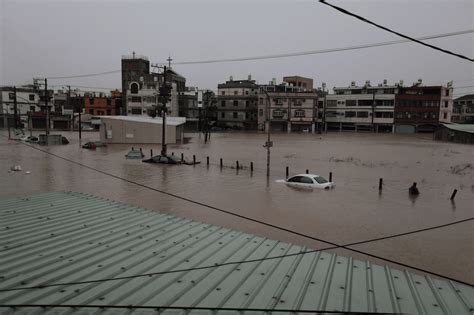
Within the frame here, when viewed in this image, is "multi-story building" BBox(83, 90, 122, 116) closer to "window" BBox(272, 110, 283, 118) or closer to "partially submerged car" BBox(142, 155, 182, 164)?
"window" BBox(272, 110, 283, 118)

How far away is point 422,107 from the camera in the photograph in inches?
3634

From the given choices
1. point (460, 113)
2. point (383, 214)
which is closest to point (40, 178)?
point (383, 214)

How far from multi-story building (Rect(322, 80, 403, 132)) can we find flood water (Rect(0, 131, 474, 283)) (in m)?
60.2

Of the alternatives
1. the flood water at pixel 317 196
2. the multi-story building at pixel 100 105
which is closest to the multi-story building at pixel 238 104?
the multi-story building at pixel 100 105

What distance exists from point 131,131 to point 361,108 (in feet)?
213

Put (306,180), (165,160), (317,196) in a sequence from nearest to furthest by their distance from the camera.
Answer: (317,196), (306,180), (165,160)

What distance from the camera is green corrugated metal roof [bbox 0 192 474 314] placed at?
4801 mm

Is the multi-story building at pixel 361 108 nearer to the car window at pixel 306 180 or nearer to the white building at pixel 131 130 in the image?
the white building at pixel 131 130

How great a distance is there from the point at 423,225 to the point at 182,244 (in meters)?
12.3

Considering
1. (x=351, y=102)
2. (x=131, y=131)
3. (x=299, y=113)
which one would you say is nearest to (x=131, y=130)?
(x=131, y=131)

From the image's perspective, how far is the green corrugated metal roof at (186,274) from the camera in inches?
189

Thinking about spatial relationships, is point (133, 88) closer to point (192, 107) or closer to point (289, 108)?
point (192, 107)

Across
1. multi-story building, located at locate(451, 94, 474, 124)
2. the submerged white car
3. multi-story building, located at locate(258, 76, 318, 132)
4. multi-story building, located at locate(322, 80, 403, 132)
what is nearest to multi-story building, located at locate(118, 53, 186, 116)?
multi-story building, located at locate(258, 76, 318, 132)

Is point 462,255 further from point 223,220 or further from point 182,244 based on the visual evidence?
point 182,244
